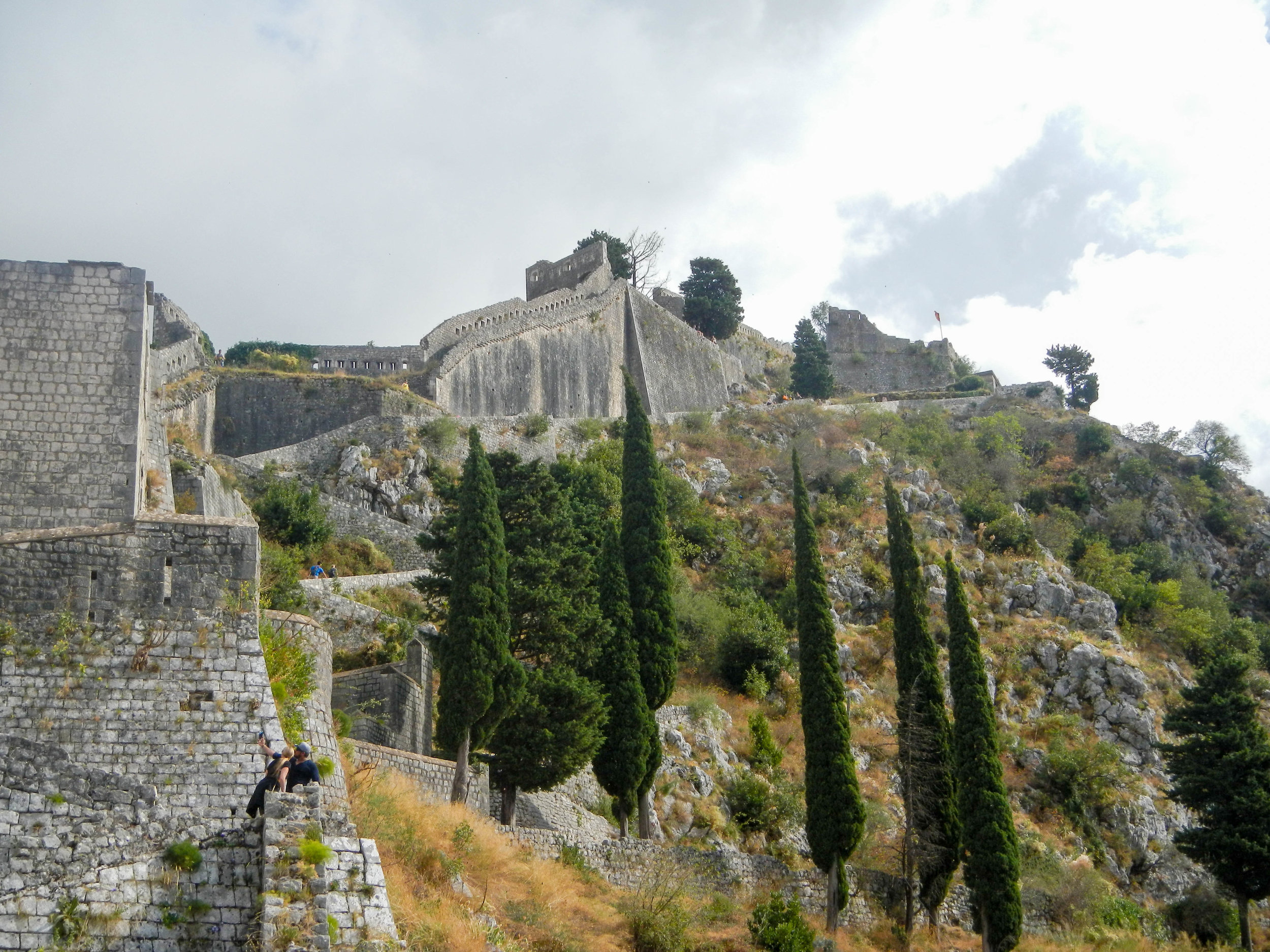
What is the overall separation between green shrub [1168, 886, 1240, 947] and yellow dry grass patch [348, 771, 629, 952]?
673 inches

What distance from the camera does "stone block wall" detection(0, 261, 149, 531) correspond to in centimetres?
1564

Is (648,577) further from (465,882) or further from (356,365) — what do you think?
(356,365)

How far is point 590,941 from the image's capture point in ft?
56.6

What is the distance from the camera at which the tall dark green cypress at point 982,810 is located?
82.5 feet

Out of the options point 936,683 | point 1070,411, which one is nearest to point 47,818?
point 936,683

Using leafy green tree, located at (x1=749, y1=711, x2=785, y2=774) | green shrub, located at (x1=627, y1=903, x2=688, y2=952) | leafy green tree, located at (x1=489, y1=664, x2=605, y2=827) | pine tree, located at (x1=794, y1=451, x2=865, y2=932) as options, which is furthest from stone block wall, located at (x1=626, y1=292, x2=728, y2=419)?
green shrub, located at (x1=627, y1=903, x2=688, y2=952)

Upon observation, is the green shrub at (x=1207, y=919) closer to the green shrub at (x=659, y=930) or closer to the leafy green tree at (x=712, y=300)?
the green shrub at (x=659, y=930)

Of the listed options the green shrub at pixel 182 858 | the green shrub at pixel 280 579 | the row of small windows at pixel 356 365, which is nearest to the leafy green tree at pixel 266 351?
the row of small windows at pixel 356 365

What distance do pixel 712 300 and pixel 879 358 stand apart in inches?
836

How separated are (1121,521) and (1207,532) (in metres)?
5.21

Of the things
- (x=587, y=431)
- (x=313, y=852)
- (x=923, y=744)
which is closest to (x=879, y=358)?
(x=587, y=431)

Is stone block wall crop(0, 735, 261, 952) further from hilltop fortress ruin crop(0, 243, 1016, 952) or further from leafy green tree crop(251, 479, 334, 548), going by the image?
leafy green tree crop(251, 479, 334, 548)

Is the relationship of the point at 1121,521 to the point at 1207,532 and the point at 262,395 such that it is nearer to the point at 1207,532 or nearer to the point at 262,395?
the point at 1207,532

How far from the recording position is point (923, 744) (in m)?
27.6
